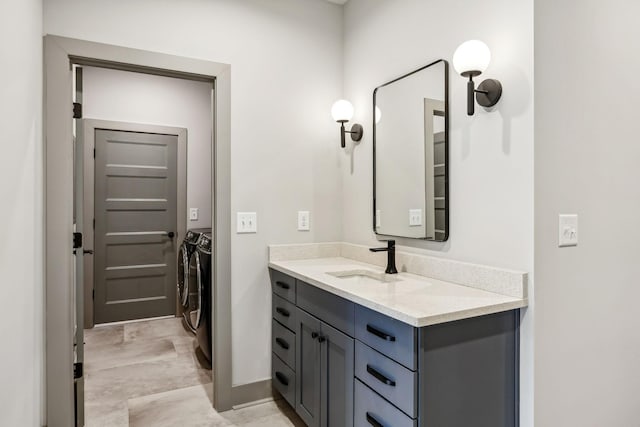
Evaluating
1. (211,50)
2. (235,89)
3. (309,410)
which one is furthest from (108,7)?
(309,410)

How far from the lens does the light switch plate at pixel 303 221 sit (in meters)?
2.65

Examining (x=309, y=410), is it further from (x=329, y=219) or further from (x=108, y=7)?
(x=108, y=7)

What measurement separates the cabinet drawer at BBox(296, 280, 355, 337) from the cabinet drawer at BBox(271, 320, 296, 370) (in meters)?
0.25

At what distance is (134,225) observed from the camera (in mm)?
4227

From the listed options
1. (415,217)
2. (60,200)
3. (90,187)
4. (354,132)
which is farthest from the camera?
(90,187)

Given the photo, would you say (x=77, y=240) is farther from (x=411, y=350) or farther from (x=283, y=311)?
(x=411, y=350)

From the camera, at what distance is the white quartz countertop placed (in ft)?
4.53

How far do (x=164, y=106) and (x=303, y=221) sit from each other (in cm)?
255

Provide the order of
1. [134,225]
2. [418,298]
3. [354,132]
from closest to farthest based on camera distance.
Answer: [418,298] → [354,132] → [134,225]

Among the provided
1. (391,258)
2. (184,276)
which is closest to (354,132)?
(391,258)

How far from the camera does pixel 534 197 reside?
153cm

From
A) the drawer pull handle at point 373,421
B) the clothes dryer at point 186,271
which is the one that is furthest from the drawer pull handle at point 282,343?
the clothes dryer at point 186,271

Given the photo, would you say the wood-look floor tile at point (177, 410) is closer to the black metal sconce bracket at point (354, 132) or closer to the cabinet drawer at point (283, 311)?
the cabinet drawer at point (283, 311)

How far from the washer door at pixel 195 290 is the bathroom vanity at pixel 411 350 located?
3.67 ft
